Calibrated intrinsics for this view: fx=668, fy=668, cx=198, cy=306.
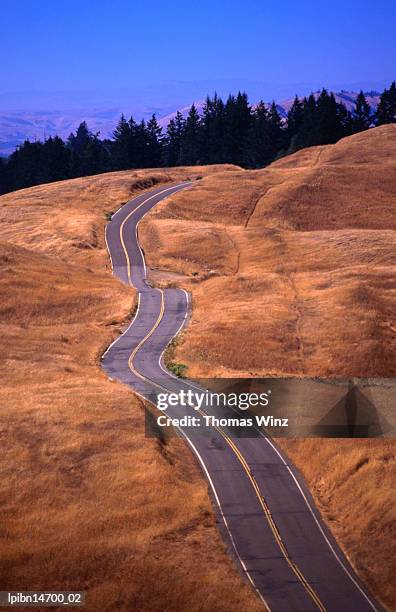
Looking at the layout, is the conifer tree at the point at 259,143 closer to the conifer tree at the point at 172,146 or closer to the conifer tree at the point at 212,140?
the conifer tree at the point at 212,140

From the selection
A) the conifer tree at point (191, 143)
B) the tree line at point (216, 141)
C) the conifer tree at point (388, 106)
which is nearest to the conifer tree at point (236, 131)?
the tree line at point (216, 141)

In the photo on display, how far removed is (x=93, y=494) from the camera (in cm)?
2719

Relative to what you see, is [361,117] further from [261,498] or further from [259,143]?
[261,498]

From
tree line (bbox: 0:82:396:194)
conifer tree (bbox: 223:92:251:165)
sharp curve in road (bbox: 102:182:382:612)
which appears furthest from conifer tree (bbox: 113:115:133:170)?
sharp curve in road (bbox: 102:182:382:612)

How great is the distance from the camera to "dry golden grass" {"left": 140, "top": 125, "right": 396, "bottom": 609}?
95.3 feet

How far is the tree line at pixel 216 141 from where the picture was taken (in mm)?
139625

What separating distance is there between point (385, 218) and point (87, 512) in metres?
71.3

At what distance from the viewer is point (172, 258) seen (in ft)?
244

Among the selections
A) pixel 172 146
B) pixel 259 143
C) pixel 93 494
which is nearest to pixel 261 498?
pixel 93 494

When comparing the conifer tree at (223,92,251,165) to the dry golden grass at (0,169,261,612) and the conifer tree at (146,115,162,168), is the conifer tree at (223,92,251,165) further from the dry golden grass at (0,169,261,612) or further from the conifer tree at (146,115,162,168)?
the dry golden grass at (0,169,261,612)

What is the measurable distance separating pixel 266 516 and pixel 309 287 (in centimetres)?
3605

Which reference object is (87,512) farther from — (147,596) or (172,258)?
(172,258)

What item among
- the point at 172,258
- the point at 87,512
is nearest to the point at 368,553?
the point at 87,512

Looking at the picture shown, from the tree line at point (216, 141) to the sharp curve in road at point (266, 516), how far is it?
3915 inches
